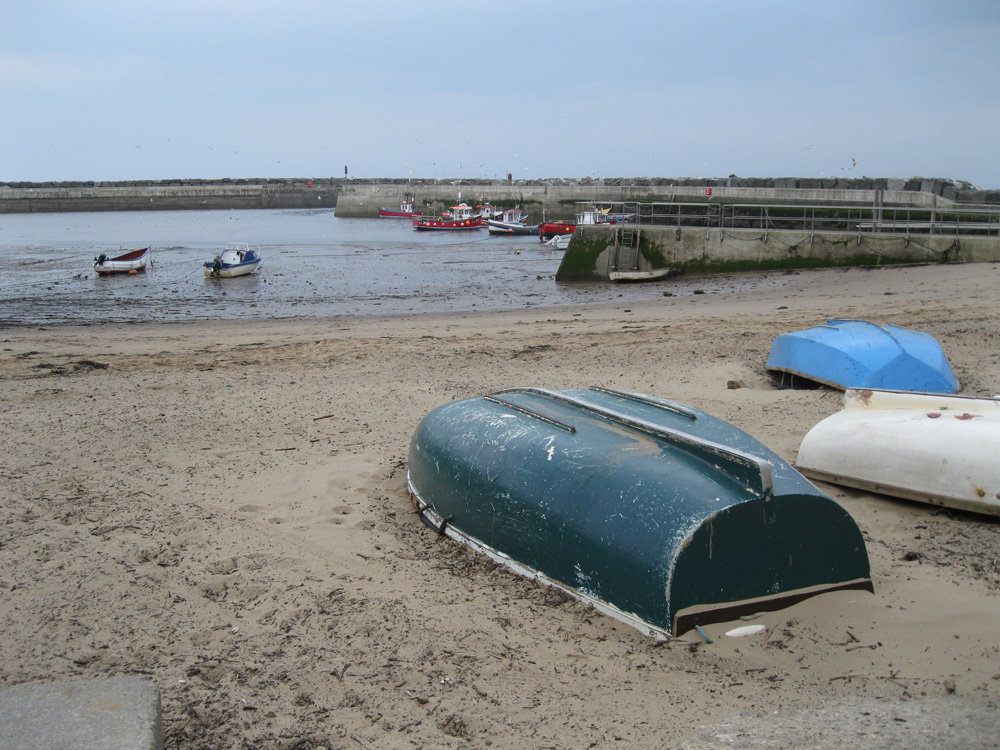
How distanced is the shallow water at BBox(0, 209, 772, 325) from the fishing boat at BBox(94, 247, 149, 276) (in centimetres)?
39

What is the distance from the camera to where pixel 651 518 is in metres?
3.48

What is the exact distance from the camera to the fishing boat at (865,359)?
6.99 meters

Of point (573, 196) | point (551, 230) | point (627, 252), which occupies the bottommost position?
point (627, 252)

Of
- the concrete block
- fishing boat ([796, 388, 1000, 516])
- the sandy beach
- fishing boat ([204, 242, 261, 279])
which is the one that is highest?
fishing boat ([204, 242, 261, 279])

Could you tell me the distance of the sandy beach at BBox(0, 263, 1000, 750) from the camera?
2.94 metres

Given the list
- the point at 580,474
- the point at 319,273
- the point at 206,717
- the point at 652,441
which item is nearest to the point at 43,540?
the point at 206,717

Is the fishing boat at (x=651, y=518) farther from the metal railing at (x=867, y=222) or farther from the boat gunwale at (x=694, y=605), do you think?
the metal railing at (x=867, y=222)

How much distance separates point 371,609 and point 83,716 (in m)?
1.46

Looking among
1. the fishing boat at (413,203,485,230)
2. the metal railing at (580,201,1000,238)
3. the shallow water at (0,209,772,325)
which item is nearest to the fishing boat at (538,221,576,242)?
the shallow water at (0,209,772,325)

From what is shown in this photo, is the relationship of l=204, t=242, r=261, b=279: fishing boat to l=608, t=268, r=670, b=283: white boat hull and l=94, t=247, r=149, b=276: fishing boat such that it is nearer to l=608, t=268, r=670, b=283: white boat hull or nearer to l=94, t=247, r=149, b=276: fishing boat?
l=94, t=247, r=149, b=276: fishing boat

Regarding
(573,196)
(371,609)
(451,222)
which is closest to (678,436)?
(371,609)

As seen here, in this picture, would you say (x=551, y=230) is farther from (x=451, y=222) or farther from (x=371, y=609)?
(x=371, y=609)

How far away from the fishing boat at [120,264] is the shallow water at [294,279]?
39 centimetres

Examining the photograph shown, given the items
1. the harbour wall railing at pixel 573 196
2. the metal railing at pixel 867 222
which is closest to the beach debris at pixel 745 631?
the metal railing at pixel 867 222
